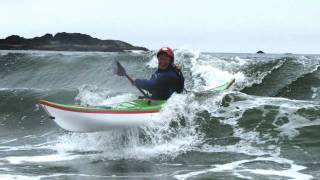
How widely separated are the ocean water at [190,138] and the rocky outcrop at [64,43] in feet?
167

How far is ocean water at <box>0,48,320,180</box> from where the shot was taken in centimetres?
816

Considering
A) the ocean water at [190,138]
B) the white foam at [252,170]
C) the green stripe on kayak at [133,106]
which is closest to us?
the white foam at [252,170]

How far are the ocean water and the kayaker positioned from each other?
0.20 m

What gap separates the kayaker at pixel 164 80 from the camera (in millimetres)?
10133

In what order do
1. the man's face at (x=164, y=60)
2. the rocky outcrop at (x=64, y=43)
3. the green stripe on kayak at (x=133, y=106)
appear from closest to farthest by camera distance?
the green stripe on kayak at (x=133, y=106) < the man's face at (x=164, y=60) < the rocky outcrop at (x=64, y=43)

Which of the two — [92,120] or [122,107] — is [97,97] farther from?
[92,120]

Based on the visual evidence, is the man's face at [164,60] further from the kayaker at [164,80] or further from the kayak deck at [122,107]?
the kayak deck at [122,107]

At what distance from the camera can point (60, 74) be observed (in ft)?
71.8

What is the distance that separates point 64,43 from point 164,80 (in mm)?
60313

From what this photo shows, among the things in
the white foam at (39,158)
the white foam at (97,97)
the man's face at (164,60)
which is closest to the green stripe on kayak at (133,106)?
the man's face at (164,60)

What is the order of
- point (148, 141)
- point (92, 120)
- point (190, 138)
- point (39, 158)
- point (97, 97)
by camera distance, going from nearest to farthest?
point (92, 120) < point (39, 158) < point (148, 141) < point (190, 138) < point (97, 97)

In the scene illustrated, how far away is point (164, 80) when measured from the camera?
10148mm

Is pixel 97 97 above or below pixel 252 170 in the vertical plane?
above

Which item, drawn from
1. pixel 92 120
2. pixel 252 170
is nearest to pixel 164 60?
pixel 92 120
